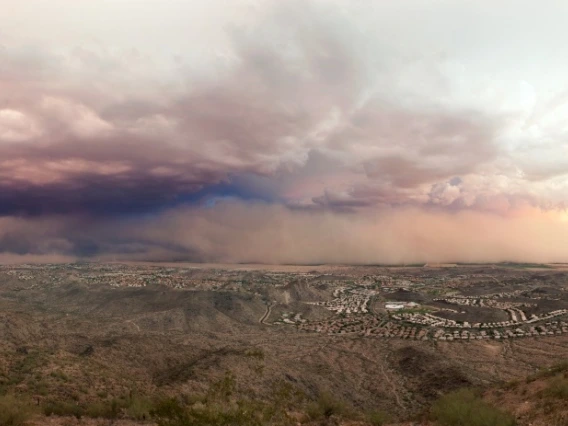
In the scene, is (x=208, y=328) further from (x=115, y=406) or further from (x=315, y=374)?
(x=115, y=406)

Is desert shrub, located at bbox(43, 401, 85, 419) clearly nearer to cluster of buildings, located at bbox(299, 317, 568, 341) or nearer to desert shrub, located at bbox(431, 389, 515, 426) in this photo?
desert shrub, located at bbox(431, 389, 515, 426)

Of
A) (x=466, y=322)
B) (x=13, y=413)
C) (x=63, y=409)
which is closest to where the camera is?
(x=13, y=413)

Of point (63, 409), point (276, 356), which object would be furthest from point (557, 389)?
point (276, 356)

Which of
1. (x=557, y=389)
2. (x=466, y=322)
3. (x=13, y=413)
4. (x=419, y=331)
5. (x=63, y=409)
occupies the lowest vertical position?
(x=419, y=331)

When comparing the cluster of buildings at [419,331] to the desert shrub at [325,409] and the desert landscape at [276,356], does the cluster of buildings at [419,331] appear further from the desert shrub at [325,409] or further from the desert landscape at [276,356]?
the desert shrub at [325,409]

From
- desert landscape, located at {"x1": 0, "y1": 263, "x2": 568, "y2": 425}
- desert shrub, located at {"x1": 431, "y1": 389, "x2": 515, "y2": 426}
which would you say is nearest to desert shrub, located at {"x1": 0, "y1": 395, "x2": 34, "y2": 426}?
desert landscape, located at {"x1": 0, "y1": 263, "x2": 568, "y2": 425}

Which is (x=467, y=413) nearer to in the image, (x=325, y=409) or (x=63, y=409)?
(x=325, y=409)

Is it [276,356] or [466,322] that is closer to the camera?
[276,356]

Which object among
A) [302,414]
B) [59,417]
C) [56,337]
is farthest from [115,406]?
[56,337]
